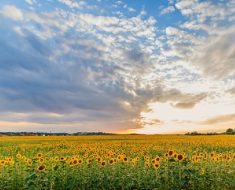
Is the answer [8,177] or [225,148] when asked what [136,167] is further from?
[225,148]

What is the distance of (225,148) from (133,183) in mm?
20100

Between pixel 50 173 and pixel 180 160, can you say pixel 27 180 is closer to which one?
pixel 50 173

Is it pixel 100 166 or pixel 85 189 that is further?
pixel 100 166

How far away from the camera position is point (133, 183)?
9.41 metres

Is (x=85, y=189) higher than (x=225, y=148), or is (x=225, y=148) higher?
(x=225, y=148)

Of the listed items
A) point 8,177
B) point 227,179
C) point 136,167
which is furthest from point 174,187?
point 8,177

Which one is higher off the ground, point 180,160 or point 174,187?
point 180,160

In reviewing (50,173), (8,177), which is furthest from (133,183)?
(8,177)

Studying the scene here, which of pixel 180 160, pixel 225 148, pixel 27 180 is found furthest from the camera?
pixel 225 148

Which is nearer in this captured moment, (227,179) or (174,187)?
(174,187)

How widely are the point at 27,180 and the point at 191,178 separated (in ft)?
15.9

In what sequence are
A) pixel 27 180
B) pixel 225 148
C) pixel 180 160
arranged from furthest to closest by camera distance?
pixel 225 148 → pixel 180 160 → pixel 27 180

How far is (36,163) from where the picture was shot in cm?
1023

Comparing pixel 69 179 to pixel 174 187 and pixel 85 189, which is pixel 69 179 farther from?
pixel 174 187
